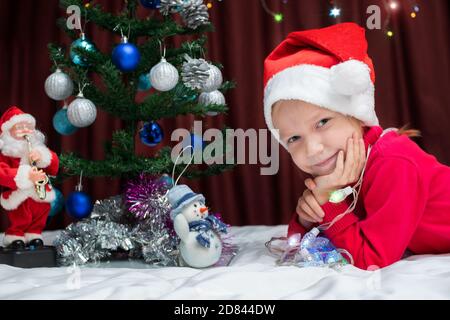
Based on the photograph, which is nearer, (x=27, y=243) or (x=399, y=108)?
(x=27, y=243)

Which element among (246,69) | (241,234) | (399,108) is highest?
(246,69)

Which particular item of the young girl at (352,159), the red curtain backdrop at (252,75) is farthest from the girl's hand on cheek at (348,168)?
the red curtain backdrop at (252,75)

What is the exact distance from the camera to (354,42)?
1.10 meters

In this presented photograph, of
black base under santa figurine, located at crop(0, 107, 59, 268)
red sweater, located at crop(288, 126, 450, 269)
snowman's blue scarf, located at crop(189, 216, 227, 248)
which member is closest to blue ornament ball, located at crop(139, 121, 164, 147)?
black base under santa figurine, located at crop(0, 107, 59, 268)

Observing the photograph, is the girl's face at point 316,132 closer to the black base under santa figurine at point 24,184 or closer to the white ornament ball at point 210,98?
the white ornament ball at point 210,98

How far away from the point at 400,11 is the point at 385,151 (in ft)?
4.23

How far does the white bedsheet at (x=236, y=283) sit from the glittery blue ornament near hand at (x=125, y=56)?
1.96 ft

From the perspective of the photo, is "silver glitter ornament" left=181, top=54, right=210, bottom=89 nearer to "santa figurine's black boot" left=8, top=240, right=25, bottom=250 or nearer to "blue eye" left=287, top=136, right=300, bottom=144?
"blue eye" left=287, top=136, right=300, bottom=144

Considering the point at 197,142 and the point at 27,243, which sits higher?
the point at 197,142

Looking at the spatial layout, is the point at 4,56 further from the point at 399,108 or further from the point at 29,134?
the point at 399,108

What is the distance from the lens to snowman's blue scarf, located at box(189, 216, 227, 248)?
109 centimetres
